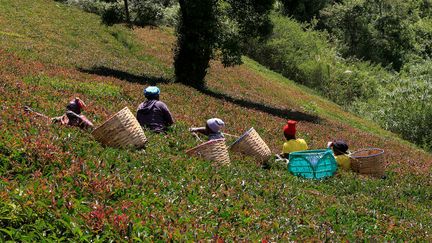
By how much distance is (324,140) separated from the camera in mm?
18422

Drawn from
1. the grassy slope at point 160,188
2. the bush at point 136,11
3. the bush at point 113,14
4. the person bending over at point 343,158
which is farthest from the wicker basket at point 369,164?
the bush at point 136,11

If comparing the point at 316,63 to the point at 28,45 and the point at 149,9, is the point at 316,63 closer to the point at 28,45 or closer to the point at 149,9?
the point at 149,9

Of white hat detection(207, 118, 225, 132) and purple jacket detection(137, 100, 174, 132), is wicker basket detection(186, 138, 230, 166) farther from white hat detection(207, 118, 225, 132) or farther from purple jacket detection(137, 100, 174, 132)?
purple jacket detection(137, 100, 174, 132)

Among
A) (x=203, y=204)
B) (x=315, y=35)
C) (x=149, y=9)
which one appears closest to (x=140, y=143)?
(x=203, y=204)

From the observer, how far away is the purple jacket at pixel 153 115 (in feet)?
38.8

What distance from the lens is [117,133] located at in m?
9.50

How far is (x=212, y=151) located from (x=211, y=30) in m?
15.4

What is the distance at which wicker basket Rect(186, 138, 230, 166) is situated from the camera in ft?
33.4

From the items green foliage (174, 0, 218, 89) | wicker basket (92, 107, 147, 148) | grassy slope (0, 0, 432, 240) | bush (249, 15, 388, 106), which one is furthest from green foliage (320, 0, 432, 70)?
wicker basket (92, 107, 147, 148)

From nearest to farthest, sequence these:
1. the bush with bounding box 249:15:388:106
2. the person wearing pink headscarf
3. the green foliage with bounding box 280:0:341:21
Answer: the person wearing pink headscarf → the bush with bounding box 249:15:388:106 → the green foliage with bounding box 280:0:341:21

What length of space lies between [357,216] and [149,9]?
84.7ft

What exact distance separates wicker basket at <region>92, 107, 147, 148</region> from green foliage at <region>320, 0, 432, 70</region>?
59.8m

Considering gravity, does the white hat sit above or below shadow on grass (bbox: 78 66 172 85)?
above

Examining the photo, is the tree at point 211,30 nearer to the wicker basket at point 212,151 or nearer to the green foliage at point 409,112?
the wicker basket at point 212,151
